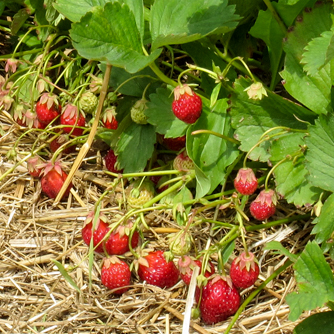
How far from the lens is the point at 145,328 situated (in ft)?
4.82

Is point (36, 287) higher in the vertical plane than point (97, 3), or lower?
lower

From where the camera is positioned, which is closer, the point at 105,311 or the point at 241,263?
the point at 241,263

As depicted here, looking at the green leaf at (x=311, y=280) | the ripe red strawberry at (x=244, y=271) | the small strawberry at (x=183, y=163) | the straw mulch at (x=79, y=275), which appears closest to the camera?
the green leaf at (x=311, y=280)

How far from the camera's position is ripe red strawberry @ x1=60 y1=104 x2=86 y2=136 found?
1.71 m

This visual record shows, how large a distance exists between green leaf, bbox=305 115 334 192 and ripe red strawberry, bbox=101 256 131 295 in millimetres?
539

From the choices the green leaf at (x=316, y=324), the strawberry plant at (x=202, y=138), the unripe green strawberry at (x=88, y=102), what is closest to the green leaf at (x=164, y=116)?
the strawberry plant at (x=202, y=138)

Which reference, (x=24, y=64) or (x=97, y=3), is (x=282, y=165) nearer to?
(x=97, y=3)

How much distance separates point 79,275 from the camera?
1.60 metres

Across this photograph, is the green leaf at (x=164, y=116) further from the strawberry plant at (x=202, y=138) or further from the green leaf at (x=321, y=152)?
the green leaf at (x=321, y=152)

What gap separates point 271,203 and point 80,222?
63cm

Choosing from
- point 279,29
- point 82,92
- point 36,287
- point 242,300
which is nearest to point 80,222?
point 36,287

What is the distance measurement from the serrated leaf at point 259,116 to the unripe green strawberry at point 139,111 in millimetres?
273

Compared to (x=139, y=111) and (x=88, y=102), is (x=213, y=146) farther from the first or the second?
(x=88, y=102)

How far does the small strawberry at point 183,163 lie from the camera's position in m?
1.58
